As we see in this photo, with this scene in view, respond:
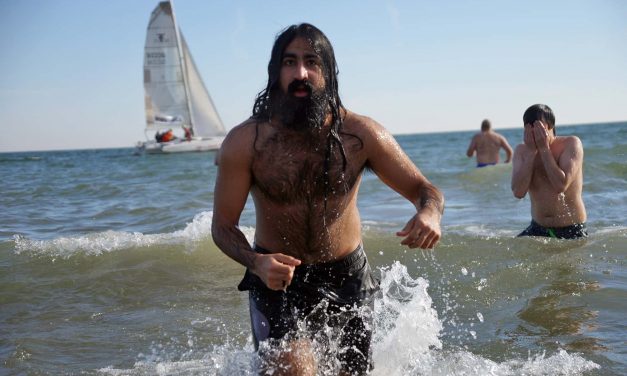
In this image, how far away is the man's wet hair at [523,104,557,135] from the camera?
609cm

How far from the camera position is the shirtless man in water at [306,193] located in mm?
2920

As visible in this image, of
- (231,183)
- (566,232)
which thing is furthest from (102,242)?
(231,183)

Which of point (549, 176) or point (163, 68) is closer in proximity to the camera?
point (549, 176)

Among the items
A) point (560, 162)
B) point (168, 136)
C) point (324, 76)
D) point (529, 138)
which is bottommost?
point (168, 136)

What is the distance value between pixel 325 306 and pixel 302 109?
87cm

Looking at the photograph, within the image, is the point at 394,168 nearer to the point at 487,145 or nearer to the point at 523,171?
the point at 523,171

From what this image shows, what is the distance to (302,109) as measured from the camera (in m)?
2.92

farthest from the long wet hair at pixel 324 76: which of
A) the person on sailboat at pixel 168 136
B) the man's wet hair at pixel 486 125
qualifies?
the person on sailboat at pixel 168 136

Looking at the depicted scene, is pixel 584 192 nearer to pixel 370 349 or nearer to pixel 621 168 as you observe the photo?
pixel 621 168

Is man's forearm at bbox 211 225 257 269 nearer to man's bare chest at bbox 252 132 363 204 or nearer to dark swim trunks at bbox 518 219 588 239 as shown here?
man's bare chest at bbox 252 132 363 204

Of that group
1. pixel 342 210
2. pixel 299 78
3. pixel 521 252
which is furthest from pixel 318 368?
pixel 521 252

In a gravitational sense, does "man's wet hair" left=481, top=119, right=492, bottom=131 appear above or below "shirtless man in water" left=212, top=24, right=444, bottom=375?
below

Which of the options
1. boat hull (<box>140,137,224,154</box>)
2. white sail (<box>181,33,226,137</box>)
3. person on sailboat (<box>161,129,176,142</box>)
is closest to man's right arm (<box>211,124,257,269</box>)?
boat hull (<box>140,137,224,154</box>)

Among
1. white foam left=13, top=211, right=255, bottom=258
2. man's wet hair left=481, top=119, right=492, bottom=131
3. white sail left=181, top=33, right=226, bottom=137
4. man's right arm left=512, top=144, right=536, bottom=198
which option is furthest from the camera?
white sail left=181, top=33, right=226, bottom=137
